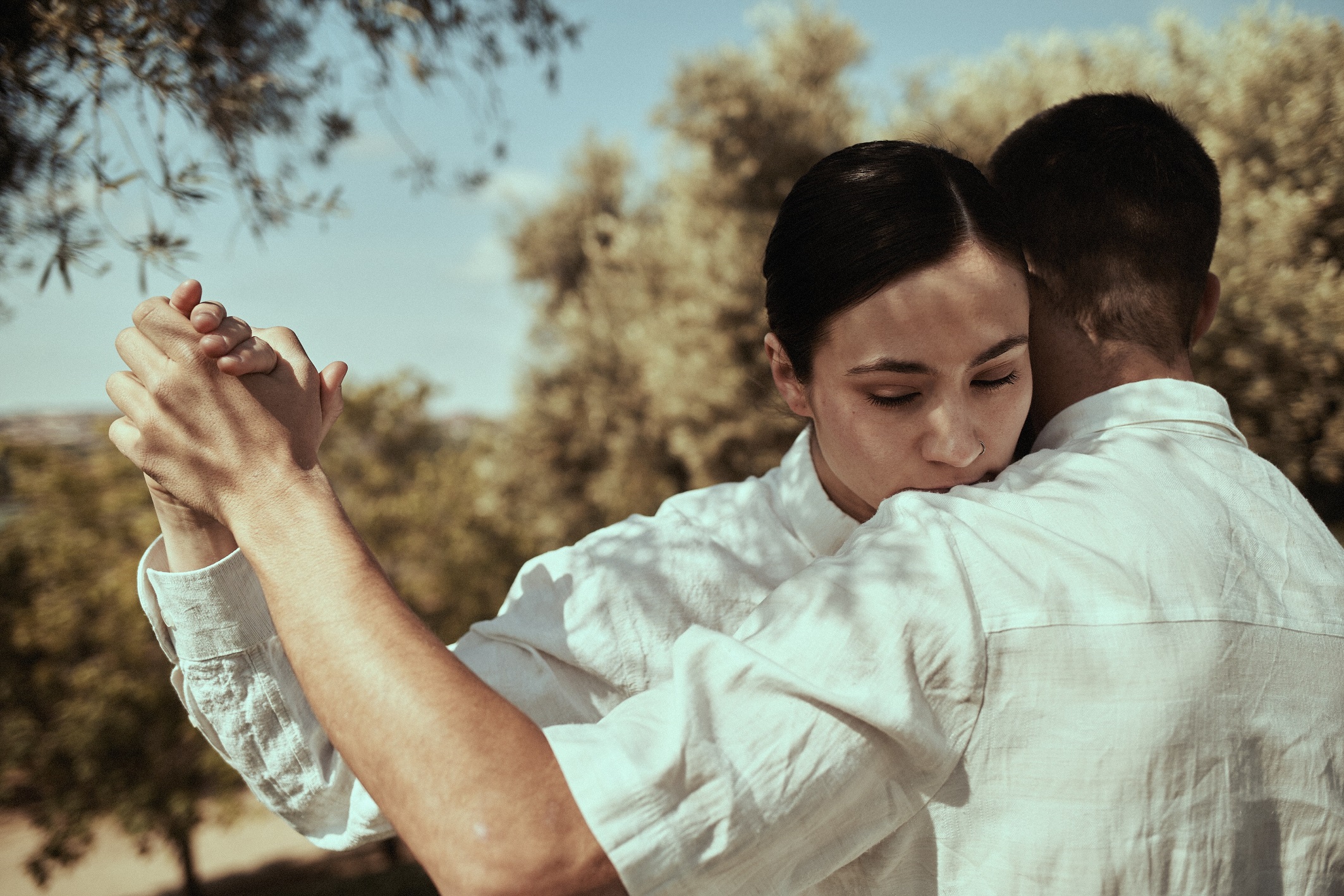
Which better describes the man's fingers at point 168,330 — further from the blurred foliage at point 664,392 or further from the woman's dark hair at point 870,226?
the blurred foliage at point 664,392

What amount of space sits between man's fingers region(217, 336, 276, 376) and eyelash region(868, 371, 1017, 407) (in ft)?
3.59

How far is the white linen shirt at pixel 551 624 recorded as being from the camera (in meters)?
1.49

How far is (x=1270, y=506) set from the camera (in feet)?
4.16

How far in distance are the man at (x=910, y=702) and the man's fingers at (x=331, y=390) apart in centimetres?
11

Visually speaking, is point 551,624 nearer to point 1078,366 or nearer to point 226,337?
point 226,337

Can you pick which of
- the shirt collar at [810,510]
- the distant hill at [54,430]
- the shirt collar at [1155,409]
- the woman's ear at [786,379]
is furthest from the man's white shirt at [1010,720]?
the distant hill at [54,430]

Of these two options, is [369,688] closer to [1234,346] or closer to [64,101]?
[64,101]

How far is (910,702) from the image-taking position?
3.25 ft

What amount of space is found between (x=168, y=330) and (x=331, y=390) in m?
0.27

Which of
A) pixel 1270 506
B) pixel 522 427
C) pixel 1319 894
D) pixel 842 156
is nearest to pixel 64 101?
pixel 842 156

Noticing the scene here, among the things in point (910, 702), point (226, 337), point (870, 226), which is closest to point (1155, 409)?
point (870, 226)

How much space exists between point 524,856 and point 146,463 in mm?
895

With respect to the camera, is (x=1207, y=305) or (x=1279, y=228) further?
(x=1279, y=228)

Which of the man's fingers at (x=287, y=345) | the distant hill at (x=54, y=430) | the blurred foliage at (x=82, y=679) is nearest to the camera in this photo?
the man's fingers at (x=287, y=345)
